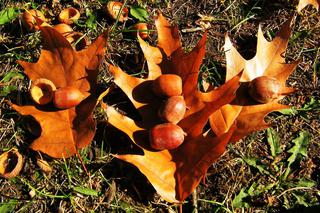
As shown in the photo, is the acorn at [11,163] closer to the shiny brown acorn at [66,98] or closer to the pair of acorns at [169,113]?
the shiny brown acorn at [66,98]

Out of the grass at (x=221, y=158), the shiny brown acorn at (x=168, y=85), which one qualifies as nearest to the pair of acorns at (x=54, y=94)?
the grass at (x=221, y=158)

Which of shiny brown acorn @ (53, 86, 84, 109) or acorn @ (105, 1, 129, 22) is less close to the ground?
acorn @ (105, 1, 129, 22)

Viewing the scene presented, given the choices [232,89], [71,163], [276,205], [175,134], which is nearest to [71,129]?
[71,163]

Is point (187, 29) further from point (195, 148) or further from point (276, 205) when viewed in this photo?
point (276, 205)

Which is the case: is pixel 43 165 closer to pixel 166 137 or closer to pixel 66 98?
pixel 66 98

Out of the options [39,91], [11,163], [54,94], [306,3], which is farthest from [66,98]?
[306,3]

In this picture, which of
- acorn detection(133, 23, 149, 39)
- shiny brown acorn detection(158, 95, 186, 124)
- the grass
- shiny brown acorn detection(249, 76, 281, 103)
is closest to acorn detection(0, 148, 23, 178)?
the grass

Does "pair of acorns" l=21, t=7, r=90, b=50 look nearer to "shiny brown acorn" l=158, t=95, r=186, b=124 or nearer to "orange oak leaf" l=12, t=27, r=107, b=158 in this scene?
"orange oak leaf" l=12, t=27, r=107, b=158
